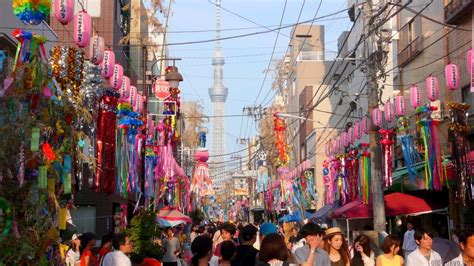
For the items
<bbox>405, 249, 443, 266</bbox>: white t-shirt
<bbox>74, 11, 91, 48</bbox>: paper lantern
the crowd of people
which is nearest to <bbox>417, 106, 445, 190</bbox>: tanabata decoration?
the crowd of people

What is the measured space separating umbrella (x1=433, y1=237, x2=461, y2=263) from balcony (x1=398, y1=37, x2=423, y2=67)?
17.8 metres

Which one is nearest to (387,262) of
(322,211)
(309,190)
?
(322,211)

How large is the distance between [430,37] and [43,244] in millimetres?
20791

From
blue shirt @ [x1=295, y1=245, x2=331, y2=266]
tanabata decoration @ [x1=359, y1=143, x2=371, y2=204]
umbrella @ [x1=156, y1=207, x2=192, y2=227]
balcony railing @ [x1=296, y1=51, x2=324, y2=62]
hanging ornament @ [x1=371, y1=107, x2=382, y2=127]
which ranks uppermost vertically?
balcony railing @ [x1=296, y1=51, x2=324, y2=62]

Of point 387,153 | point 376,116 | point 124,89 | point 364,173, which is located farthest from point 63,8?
point 364,173

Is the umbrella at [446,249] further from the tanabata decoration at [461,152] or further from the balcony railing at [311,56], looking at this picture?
the balcony railing at [311,56]

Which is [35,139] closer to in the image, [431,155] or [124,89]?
[124,89]

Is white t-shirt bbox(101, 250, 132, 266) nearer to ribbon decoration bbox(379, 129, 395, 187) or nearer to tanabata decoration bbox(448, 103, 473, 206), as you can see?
tanabata decoration bbox(448, 103, 473, 206)

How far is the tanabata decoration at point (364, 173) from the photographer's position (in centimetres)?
2088

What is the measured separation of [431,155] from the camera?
18656 mm

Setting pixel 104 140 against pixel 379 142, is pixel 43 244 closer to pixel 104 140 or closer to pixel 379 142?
pixel 104 140

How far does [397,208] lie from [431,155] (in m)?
1.92

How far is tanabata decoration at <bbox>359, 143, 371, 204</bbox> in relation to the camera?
822 inches

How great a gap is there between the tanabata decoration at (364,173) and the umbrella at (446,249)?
10.7 metres
